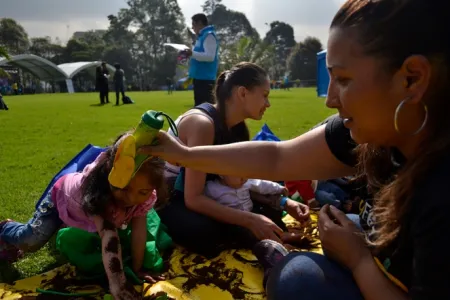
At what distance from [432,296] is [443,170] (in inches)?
12.4

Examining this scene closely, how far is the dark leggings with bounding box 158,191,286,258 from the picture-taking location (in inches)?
108

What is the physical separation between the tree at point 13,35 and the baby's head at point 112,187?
64.4 meters

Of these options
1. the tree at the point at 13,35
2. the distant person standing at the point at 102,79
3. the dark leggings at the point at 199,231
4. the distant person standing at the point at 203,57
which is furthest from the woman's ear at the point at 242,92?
the tree at the point at 13,35

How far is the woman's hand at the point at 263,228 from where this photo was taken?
262cm

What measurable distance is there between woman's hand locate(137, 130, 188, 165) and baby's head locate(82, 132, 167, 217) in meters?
0.38

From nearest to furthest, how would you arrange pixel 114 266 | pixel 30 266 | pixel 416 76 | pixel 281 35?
pixel 416 76
pixel 114 266
pixel 30 266
pixel 281 35

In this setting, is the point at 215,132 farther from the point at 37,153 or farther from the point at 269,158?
the point at 37,153

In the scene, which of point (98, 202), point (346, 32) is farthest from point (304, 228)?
point (346, 32)

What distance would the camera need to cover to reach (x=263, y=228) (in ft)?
8.64

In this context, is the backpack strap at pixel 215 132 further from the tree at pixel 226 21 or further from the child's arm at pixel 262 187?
the tree at pixel 226 21

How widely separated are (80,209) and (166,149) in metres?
0.84

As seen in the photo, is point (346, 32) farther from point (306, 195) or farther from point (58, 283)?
point (306, 195)

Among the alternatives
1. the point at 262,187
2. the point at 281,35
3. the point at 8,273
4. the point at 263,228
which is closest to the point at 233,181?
the point at 262,187

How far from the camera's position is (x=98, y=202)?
232cm
